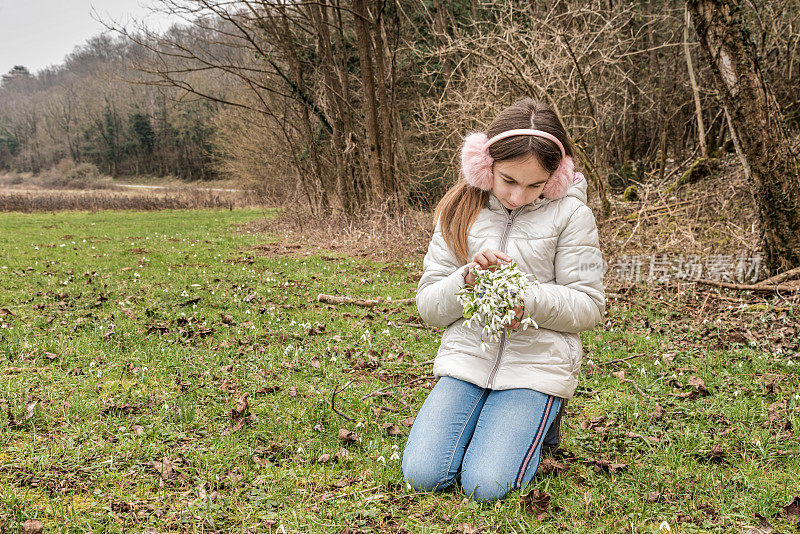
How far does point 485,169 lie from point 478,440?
1.48 meters

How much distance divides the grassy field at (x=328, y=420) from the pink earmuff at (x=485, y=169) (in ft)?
5.19

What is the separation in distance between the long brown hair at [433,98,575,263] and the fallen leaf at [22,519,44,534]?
2.48 m

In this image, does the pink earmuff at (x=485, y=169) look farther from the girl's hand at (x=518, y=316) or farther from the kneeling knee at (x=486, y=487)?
the kneeling knee at (x=486, y=487)

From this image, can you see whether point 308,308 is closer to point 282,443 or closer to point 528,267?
point 282,443

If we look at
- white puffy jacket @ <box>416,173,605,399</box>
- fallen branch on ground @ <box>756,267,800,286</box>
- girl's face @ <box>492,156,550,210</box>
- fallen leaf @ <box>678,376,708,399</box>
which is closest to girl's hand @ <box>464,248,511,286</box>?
white puffy jacket @ <box>416,173,605,399</box>

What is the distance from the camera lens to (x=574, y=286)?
3000mm

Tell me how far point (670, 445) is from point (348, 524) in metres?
2.04

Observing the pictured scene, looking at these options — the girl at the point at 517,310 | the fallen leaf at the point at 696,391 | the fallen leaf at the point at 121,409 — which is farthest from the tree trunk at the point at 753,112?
the fallen leaf at the point at 121,409

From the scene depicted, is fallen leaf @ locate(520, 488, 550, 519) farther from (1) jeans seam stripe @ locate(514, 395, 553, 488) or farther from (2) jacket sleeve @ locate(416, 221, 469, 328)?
(2) jacket sleeve @ locate(416, 221, 469, 328)

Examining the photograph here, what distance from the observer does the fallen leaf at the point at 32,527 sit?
250cm

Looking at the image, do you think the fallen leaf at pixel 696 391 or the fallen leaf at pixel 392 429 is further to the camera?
the fallen leaf at pixel 696 391

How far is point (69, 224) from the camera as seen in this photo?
19.3 m

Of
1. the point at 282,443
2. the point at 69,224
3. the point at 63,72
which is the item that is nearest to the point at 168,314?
the point at 282,443

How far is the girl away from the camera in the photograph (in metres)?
2.85
